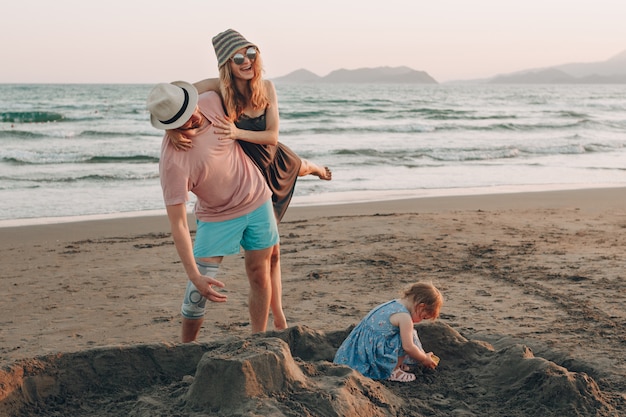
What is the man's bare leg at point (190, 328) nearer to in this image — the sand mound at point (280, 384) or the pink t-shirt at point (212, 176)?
the sand mound at point (280, 384)

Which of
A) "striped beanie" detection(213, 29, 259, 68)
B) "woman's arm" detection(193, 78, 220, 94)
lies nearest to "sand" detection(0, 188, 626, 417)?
"woman's arm" detection(193, 78, 220, 94)

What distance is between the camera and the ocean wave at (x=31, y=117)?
31.0 meters

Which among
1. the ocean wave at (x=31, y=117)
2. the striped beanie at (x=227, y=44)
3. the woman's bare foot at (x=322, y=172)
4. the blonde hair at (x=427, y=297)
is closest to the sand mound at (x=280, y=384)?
the blonde hair at (x=427, y=297)

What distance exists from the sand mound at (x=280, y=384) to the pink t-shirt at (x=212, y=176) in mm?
717

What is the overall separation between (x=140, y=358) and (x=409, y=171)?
12035mm

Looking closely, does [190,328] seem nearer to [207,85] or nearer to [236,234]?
[236,234]

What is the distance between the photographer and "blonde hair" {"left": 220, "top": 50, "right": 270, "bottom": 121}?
3744 millimetres

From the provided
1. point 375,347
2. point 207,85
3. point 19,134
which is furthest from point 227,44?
point 19,134

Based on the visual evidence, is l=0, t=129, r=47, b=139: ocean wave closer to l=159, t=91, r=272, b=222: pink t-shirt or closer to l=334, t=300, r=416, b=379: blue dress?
l=159, t=91, r=272, b=222: pink t-shirt

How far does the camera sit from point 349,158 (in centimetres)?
1748

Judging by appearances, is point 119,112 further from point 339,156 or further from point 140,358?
point 140,358

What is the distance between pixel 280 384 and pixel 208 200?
117cm

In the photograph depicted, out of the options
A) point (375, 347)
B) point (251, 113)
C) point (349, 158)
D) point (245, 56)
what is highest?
point (245, 56)

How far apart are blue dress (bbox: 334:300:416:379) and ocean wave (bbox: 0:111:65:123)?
29531 millimetres
